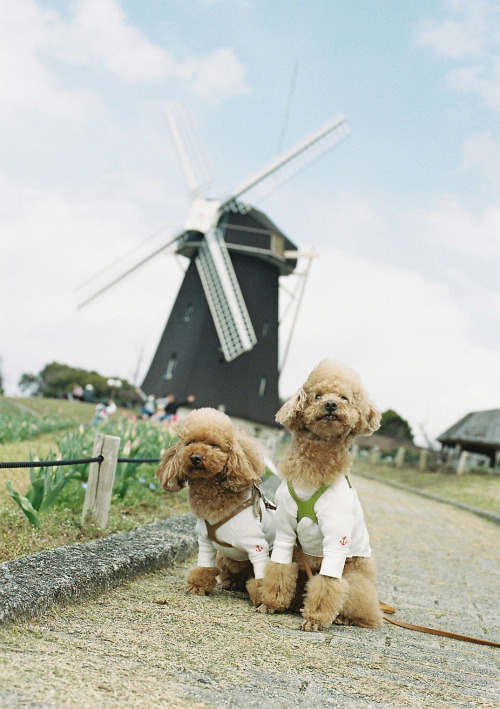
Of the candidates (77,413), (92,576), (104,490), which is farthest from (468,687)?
(77,413)

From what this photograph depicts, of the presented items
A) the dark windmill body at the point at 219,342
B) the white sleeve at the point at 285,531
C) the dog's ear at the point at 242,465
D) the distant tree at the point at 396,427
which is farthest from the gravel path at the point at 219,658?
the distant tree at the point at 396,427

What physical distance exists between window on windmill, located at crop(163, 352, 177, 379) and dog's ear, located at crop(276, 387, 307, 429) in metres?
22.4

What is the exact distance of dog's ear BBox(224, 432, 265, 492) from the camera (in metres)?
3.75

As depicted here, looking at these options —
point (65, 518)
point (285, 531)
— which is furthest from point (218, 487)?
point (65, 518)

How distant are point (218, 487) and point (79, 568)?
83 centimetres

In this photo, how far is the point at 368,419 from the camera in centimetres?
355

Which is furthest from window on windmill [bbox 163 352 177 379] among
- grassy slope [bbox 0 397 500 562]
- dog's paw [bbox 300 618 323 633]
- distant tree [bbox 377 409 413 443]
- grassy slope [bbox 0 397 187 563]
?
distant tree [bbox 377 409 413 443]

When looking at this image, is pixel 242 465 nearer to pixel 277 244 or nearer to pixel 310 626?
pixel 310 626

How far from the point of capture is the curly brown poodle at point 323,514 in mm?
3475

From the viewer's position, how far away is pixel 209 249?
2450 centimetres

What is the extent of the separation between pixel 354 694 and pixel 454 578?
399 cm

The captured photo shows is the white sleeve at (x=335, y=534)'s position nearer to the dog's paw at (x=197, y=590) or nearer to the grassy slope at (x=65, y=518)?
the dog's paw at (x=197, y=590)

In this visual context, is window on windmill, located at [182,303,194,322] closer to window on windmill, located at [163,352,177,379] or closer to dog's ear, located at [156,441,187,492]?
window on windmill, located at [163,352,177,379]

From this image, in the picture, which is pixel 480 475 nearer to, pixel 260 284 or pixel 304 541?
pixel 260 284
